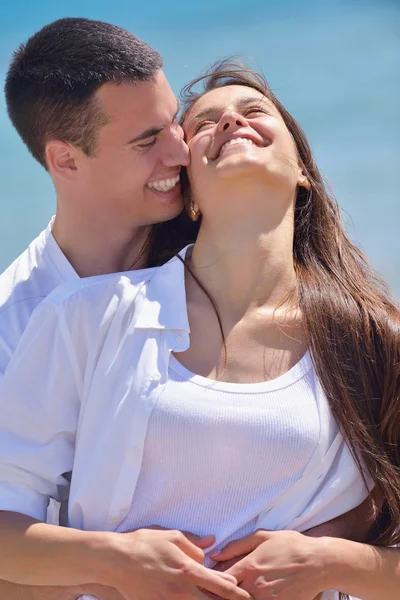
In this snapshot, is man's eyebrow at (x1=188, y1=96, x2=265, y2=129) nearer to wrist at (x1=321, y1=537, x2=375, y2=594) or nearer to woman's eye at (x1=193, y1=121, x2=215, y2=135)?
woman's eye at (x1=193, y1=121, x2=215, y2=135)

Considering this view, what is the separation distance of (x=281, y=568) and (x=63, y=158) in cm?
162

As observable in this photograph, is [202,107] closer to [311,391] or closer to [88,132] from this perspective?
[88,132]

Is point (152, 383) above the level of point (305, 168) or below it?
below

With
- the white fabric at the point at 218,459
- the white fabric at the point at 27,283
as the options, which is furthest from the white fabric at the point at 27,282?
the white fabric at the point at 218,459

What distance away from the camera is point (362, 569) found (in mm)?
2115

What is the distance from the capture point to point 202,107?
2.76 metres

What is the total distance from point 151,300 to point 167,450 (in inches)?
17.5

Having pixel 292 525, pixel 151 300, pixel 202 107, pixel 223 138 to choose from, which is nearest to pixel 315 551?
pixel 292 525

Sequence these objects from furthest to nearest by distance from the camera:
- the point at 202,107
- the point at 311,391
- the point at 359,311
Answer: the point at 202,107 → the point at 359,311 → the point at 311,391

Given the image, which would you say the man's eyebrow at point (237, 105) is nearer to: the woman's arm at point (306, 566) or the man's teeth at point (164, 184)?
the man's teeth at point (164, 184)

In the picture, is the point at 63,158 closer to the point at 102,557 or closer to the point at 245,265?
the point at 245,265

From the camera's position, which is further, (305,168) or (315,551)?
(305,168)

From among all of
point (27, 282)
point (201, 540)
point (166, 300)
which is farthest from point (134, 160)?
point (201, 540)

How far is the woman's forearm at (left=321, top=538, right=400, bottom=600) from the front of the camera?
2080mm
